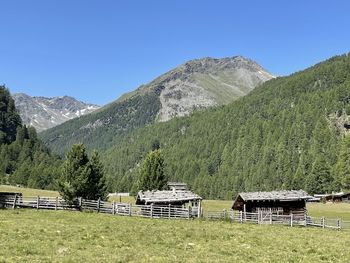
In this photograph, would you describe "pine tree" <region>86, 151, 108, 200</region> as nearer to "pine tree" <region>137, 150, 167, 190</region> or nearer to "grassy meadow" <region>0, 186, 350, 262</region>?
"pine tree" <region>137, 150, 167, 190</region>

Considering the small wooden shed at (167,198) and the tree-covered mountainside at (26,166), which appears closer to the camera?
the small wooden shed at (167,198)

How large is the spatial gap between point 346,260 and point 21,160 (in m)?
167

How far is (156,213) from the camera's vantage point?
197 feet

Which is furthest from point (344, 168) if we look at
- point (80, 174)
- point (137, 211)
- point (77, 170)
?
point (137, 211)

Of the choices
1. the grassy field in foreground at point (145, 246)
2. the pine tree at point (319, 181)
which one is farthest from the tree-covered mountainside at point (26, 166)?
the grassy field in foreground at point (145, 246)

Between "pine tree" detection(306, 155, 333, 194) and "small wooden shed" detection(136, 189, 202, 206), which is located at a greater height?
"pine tree" detection(306, 155, 333, 194)

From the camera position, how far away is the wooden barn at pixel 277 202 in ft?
236

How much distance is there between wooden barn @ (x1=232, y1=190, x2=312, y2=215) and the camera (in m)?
71.8

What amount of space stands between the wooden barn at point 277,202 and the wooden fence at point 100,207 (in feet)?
48.8

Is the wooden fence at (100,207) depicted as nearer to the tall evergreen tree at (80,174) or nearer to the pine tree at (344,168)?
the tall evergreen tree at (80,174)

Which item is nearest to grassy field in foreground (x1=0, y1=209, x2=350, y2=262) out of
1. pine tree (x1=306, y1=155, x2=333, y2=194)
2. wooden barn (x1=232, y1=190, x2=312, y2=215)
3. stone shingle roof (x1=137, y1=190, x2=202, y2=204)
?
stone shingle roof (x1=137, y1=190, x2=202, y2=204)

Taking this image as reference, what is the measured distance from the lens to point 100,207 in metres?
58.9

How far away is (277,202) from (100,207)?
2869cm

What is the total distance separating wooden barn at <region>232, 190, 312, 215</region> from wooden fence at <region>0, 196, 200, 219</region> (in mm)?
14884
